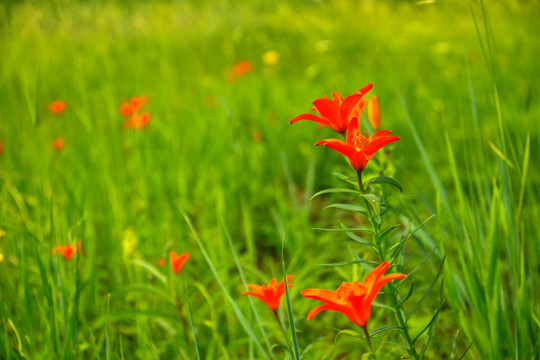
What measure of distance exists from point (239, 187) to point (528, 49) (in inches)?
106

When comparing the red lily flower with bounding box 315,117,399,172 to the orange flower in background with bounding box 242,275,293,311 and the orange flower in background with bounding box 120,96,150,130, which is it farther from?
the orange flower in background with bounding box 120,96,150,130

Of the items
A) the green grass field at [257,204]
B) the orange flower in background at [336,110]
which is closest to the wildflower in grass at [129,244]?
the green grass field at [257,204]

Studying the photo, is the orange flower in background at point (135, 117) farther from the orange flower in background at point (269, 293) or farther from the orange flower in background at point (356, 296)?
the orange flower in background at point (356, 296)

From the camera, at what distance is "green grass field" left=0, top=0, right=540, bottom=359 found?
0.88m

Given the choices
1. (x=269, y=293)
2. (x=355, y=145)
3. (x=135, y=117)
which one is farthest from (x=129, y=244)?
(x=355, y=145)

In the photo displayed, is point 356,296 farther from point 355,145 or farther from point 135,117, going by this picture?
point 135,117

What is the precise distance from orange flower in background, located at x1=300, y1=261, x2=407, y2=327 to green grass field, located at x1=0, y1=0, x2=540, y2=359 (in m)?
0.05

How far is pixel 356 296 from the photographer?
52 cm

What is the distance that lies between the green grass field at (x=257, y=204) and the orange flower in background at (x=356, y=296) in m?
0.05

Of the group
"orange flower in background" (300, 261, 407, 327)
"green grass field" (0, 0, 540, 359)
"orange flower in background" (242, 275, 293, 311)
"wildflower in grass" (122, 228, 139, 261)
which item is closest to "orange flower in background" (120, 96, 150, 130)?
"green grass field" (0, 0, 540, 359)

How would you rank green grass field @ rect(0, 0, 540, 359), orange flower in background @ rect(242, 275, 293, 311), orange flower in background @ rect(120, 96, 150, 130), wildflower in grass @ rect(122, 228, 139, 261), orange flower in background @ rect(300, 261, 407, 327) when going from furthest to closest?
orange flower in background @ rect(120, 96, 150, 130)
wildflower in grass @ rect(122, 228, 139, 261)
green grass field @ rect(0, 0, 540, 359)
orange flower in background @ rect(242, 275, 293, 311)
orange flower in background @ rect(300, 261, 407, 327)

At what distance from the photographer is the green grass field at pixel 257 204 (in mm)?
877

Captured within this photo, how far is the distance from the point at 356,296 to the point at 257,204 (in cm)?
120

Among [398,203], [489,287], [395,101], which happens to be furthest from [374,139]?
[395,101]
